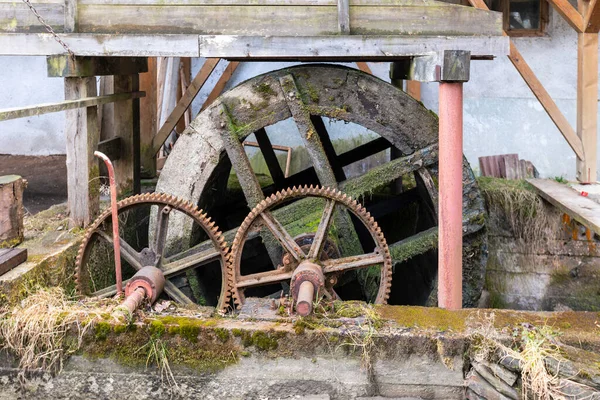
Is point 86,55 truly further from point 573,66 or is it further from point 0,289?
point 573,66

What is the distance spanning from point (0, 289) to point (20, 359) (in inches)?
20.9

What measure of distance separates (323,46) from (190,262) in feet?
6.52

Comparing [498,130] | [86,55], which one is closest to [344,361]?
[86,55]

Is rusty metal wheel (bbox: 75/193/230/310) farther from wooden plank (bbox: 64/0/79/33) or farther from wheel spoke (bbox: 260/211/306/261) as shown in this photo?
wooden plank (bbox: 64/0/79/33)

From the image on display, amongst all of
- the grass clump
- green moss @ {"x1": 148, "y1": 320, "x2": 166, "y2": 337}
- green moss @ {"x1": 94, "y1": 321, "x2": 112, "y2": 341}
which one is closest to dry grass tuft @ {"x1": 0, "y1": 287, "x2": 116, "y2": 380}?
green moss @ {"x1": 94, "y1": 321, "x2": 112, "y2": 341}

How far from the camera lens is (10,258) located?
4.98 m

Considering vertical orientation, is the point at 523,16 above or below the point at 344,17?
above

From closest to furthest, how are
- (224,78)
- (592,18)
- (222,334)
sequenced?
(222,334) < (592,18) < (224,78)

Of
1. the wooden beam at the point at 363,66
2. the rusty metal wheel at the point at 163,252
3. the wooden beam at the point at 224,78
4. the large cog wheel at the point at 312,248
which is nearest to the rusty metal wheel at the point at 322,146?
the rusty metal wheel at the point at 163,252

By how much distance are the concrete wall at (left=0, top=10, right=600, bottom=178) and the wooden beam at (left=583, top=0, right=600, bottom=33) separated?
1.92m

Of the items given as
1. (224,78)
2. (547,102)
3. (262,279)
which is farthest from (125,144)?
(547,102)

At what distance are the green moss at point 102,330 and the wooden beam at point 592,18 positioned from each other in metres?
5.25

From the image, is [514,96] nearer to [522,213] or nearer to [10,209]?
[522,213]

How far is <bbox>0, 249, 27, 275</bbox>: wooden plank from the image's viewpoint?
193 inches
